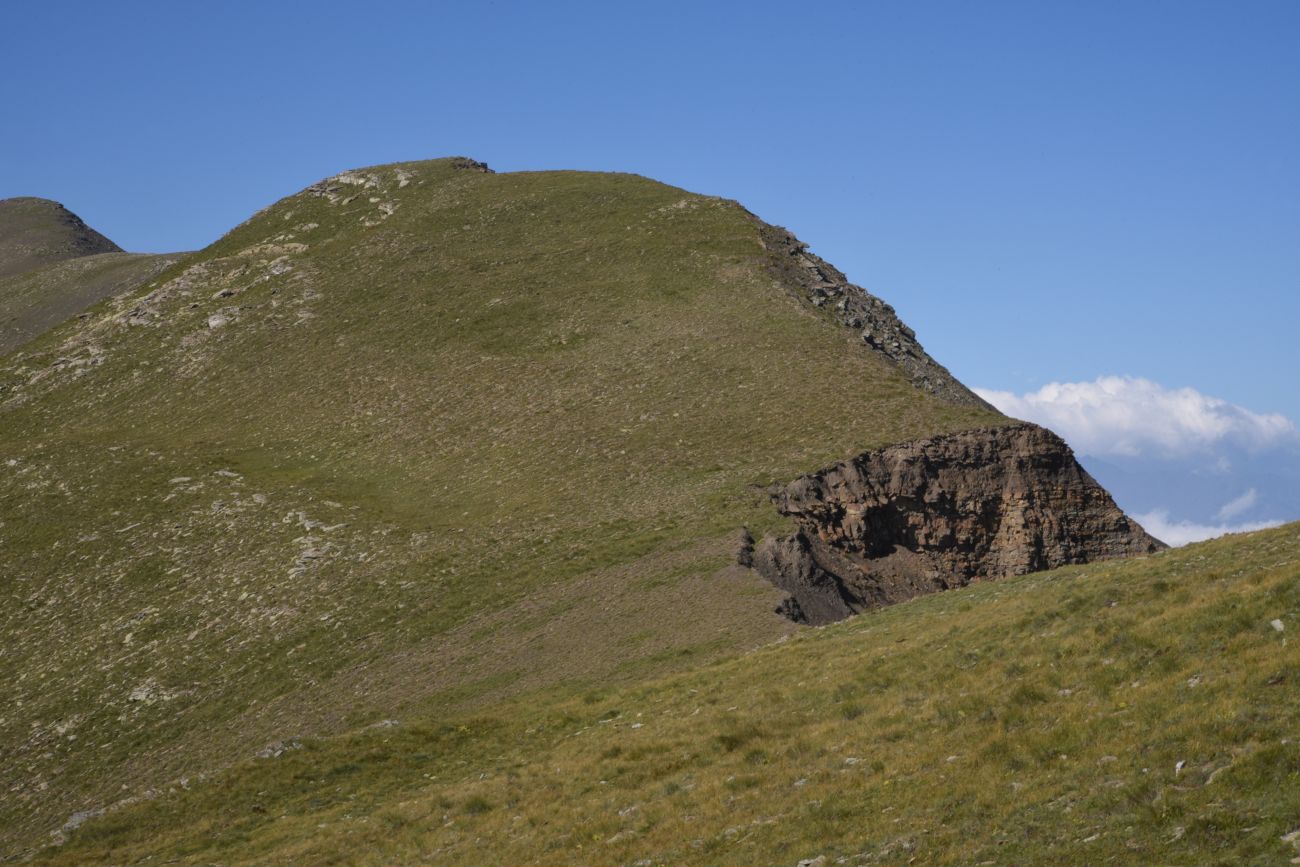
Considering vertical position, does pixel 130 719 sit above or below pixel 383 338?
below

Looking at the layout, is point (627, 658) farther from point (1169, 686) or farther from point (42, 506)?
point (42, 506)

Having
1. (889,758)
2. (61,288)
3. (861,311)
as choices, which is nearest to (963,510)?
(861,311)

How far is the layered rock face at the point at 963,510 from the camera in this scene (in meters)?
55.8

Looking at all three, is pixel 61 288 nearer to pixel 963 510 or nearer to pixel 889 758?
pixel 963 510

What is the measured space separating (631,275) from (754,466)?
111 ft

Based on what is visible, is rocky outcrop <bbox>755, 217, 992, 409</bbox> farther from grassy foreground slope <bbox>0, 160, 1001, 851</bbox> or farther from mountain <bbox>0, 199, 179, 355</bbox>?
mountain <bbox>0, 199, 179, 355</bbox>

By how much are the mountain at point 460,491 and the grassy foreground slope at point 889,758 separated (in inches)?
214

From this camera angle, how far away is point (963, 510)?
189 feet

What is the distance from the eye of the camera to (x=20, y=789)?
1764 inches

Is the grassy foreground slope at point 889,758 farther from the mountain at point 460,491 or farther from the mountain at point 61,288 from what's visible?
the mountain at point 61,288

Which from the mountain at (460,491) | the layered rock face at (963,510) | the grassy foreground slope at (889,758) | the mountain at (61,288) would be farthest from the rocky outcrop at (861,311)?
the mountain at (61,288)

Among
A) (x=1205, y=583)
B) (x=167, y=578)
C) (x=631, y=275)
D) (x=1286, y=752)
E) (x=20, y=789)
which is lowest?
(x=20, y=789)

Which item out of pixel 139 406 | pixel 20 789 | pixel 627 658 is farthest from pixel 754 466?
pixel 139 406

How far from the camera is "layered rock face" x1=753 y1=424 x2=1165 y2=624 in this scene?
55844mm
